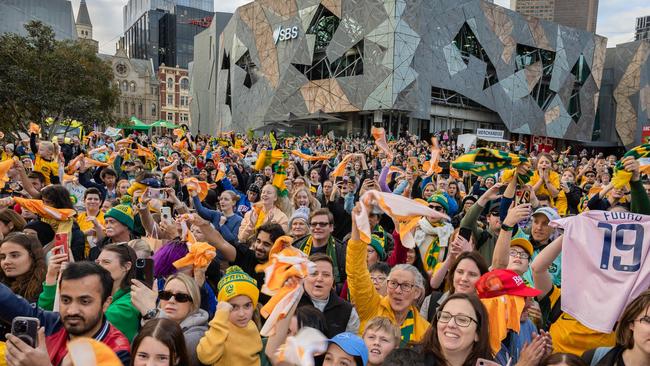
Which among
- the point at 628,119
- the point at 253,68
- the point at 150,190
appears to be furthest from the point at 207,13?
the point at 150,190

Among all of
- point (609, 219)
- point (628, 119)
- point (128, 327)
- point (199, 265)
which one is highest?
point (628, 119)

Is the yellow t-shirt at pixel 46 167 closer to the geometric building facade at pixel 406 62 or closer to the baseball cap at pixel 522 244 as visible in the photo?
the baseball cap at pixel 522 244

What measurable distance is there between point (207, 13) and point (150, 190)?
133041mm

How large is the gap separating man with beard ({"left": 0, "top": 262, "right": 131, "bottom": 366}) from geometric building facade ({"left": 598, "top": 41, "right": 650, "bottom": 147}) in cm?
5964

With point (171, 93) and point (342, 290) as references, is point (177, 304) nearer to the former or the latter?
point (342, 290)

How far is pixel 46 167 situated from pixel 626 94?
5915cm

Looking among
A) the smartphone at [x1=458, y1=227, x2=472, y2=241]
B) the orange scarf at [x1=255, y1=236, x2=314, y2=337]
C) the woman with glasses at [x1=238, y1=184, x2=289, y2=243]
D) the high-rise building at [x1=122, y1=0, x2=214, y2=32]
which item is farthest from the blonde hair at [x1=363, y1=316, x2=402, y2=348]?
the high-rise building at [x1=122, y1=0, x2=214, y2=32]

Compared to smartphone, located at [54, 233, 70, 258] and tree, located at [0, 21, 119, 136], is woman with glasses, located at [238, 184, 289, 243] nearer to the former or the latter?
smartphone, located at [54, 233, 70, 258]

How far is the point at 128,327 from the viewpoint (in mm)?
3473

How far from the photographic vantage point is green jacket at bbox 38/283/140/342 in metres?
3.46

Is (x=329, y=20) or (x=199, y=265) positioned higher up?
(x=329, y=20)

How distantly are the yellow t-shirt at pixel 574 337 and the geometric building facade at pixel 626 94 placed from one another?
57289mm

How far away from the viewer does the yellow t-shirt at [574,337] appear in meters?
3.52

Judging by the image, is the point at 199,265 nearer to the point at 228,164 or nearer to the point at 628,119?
the point at 228,164
